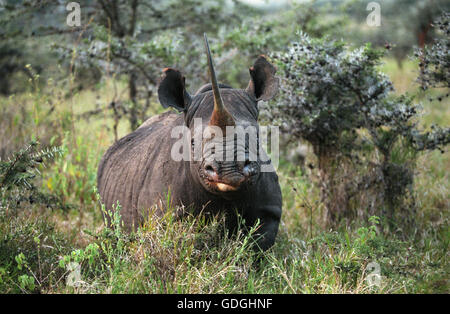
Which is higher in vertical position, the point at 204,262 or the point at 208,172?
the point at 208,172

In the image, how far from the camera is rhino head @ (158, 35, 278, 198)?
350 cm

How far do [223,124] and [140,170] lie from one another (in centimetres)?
160

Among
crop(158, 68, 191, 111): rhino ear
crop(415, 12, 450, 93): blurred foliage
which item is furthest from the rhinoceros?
crop(415, 12, 450, 93): blurred foliage

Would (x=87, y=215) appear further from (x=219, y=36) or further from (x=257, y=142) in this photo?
(x=219, y=36)

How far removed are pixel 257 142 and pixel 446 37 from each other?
9.85ft

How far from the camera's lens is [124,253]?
4258mm

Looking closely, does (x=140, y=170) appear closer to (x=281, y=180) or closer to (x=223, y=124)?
(x=223, y=124)

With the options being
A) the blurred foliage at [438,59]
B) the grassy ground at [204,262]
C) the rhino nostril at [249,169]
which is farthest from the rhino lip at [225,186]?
the blurred foliage at [438,59]

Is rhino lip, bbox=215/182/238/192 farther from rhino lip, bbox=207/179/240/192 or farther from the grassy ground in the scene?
the grassy ground

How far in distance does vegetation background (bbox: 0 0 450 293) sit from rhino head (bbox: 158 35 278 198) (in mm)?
655

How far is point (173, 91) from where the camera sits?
178 inches

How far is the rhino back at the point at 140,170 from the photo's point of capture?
4473 mm

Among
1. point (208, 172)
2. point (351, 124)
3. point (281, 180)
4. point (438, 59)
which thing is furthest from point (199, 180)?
point (281, 180)
